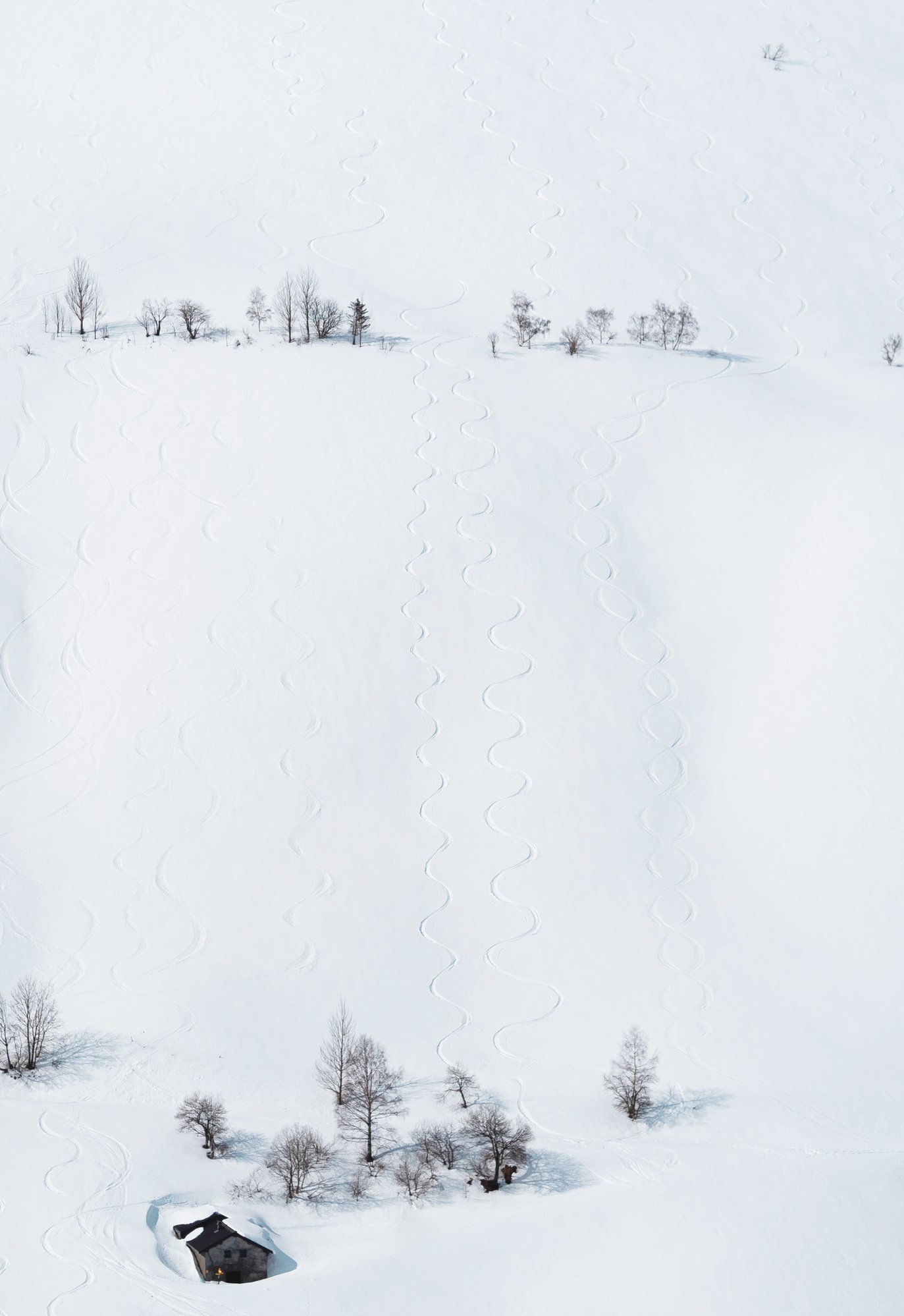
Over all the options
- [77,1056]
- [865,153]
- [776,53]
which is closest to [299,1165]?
[77,1056]

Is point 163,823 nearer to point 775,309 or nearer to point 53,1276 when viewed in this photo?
point 53,1276

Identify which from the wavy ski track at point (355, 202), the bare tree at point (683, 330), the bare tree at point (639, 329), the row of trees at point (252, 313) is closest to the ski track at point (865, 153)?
the bare tree at point (683, 330)

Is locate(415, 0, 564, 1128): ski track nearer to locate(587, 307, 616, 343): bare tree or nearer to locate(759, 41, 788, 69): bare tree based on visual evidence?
locate(587, 307, 616, 343): bare tree

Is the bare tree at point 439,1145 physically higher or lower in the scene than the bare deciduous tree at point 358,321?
lower

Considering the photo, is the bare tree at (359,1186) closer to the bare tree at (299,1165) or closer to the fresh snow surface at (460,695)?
the bare tree at (299,1165)

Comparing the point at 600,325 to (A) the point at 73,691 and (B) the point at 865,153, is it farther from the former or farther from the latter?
(A) the point at 73,691

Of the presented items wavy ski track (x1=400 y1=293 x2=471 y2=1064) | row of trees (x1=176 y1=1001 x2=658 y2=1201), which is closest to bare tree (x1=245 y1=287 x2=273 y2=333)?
wavy ski track (x1=400 y1=293 x2=471 y2=1064)
